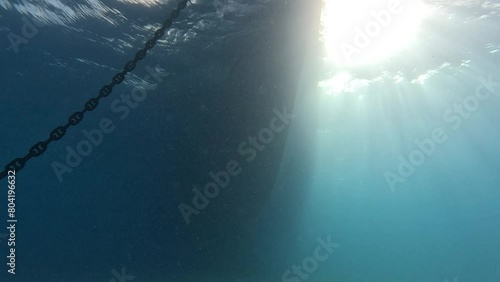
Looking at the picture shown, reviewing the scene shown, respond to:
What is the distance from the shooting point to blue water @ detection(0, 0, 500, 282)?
41.4ft

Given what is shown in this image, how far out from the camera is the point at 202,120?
14.4 m

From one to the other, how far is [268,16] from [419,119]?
21.0 meters

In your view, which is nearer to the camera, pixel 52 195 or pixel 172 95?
pixel 172 95

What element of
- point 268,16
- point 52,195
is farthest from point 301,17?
point 52,195

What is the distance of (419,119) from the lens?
93.6 feet

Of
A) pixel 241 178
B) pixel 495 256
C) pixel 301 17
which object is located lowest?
pixel 495 256

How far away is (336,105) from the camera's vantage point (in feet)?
84.4

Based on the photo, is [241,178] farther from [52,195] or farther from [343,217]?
[343,217]

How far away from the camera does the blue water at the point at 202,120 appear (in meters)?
12.6

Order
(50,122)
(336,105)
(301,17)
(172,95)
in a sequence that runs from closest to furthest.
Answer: (301,17) < (172,95) < (50,122) < (336,105)

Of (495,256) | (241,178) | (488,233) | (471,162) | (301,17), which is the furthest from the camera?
(495,256)

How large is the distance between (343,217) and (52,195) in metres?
70.1

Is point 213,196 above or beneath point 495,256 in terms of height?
above

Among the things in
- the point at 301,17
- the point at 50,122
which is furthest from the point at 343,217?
the point at 301,17
